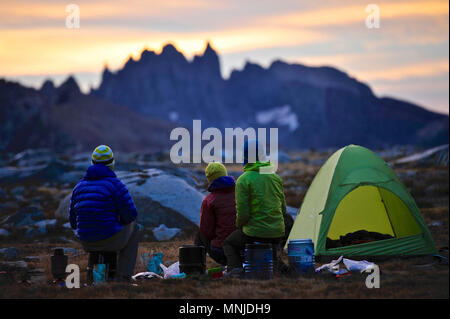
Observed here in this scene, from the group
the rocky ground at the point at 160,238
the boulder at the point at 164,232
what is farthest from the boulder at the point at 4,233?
the boulder at the point at 164,232

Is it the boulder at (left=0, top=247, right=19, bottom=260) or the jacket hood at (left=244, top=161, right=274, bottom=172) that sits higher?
the jacket hood at (left=244, top=161, right=274, bottom=172)

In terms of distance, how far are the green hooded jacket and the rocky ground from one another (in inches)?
30.5

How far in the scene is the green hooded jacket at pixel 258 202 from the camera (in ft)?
31.8

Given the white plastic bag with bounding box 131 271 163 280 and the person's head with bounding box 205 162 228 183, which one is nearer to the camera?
the white plastic bag with bounding box 131 271 163 280

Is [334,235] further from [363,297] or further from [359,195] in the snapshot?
[363,297]

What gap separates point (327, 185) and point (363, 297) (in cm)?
501

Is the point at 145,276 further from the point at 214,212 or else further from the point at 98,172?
the point at 98,172

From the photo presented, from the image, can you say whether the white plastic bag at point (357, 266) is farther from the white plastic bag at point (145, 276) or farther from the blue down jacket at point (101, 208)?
the blue down jacket at point (101, 208)

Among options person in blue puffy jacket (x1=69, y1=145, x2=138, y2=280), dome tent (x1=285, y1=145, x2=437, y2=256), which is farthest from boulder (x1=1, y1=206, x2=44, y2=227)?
person in blue puffy jacket (x1=69, y1=145, x2=138, y2=280)

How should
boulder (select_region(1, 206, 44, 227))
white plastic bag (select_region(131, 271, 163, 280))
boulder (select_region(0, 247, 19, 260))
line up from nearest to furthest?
1. white plastic bag (select_region(131, 271, 163, 280))
2. boulder (select_region(0, 247, 19, 260))
3. boulder (select_region(1, 206, 44, 227))

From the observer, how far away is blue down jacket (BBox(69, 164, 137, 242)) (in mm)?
9047

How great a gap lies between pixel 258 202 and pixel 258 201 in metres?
0.01

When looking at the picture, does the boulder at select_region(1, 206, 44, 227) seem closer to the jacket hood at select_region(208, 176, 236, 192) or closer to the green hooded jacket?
the jacket hood at select_region(208, 176, 236, 192)

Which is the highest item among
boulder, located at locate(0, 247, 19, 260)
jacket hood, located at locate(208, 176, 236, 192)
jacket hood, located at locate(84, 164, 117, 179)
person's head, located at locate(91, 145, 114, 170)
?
person's head, located at locate(91, 145, 114, 170)
